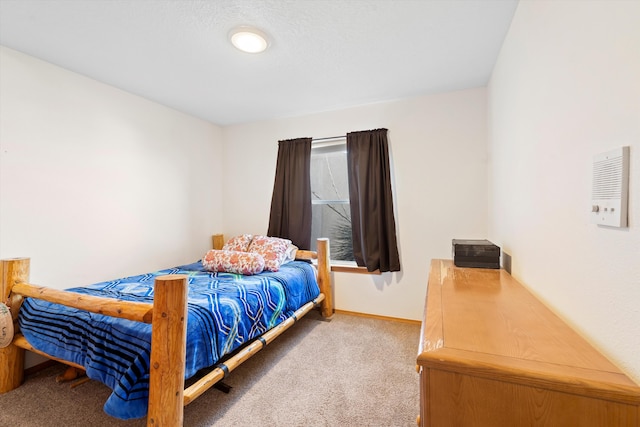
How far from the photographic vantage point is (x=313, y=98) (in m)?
2.82

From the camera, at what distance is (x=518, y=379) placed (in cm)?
60

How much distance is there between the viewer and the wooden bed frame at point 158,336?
1188mm

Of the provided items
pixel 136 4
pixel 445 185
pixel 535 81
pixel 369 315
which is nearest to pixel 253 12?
pixel 136 4

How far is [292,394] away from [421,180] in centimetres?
223

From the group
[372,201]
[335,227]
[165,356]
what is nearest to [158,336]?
[165,356]

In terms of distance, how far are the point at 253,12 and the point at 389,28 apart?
856 millimetres

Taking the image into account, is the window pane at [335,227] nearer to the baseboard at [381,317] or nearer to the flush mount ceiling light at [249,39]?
the baseboard at [381,317]

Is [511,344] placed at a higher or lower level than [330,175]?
lower

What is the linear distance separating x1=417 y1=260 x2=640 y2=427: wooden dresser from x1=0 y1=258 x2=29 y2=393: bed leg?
8.10 feet

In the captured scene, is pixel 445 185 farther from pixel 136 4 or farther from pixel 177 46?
pixel 136 4

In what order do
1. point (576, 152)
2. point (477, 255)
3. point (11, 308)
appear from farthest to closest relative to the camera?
point (477, 255)
point (11, 308)
point (576, 152)

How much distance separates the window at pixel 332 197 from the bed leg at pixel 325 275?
382mm

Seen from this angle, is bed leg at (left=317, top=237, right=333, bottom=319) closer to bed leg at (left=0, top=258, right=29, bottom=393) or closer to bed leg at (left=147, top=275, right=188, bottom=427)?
bed leg at (left=147, top=275, right=188, bottom=427)

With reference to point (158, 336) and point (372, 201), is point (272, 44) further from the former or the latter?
point (158, 336)
